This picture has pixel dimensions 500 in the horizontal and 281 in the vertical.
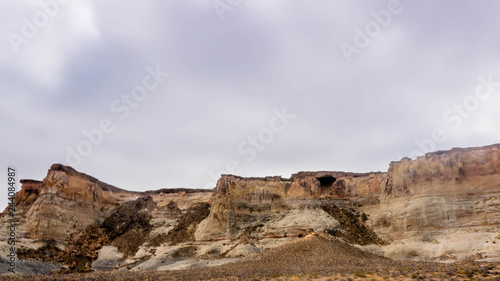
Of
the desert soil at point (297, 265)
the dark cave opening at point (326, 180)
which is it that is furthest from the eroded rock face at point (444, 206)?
the dark cave opening at point (326, 180)

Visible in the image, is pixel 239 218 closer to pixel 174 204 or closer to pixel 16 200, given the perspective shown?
pixel 174 204

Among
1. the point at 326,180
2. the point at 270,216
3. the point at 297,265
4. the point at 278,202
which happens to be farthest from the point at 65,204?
the point at 326,180

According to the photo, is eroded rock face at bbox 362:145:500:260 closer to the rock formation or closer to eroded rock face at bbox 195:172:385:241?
the rock formation

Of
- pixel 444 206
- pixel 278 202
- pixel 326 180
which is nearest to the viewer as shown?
pixel 444 206

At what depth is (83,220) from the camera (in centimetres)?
5853

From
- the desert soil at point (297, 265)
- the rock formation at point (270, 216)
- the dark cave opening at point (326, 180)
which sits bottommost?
the desert soil at point (297, 265)

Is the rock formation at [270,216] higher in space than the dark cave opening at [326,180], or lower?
lower

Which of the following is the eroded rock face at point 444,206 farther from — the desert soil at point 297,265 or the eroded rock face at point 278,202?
the eroded rock face at point 278,202

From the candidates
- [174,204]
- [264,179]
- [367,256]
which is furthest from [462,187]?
[174,204]

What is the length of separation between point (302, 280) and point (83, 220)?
159 ft

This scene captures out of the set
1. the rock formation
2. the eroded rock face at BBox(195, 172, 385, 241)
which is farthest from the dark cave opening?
the rock formation

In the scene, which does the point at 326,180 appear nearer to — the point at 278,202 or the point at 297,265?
the point at 278,202

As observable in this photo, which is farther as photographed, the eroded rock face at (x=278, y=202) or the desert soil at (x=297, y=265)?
the eroded rock face at (x=278, y=202)

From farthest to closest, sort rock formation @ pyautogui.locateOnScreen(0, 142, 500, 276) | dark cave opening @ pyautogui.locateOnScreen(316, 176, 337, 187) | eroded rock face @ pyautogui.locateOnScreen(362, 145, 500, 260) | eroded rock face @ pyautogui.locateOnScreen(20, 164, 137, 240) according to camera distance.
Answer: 1. dark cave opening @ pyautogui.locateOnScreen(316, 176, 337, 187)
2. eroded rock face @ pyautogui.locateOnScreen(20, 164, 137, 240)
3. rock formation @ pyautogui.locateOnScreen(0, 142, 500, 276)
4. eroded rock face @ pyautogui.locateOnScreen(362, 145, 500, 260)
